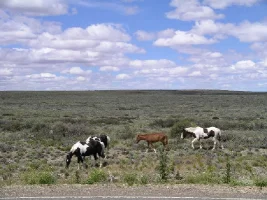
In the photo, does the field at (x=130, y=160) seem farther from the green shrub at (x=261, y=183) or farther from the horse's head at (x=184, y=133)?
the horse's head at (x=184, y=133)

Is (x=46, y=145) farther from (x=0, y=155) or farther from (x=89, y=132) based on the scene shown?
(x=89, y=132)

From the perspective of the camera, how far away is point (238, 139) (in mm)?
28281

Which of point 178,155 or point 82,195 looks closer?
point 82,195

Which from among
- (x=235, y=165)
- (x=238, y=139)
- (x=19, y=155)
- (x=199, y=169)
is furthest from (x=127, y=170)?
(x=238, y=139)

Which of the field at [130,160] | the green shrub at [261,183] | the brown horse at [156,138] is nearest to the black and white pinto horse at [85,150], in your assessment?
the field at [130,160]

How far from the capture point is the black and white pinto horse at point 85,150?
1905 cm

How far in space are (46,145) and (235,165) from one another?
12687mm

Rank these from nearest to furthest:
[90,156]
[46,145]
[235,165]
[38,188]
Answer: [38,188], [235,165], [90,156], [46,145]

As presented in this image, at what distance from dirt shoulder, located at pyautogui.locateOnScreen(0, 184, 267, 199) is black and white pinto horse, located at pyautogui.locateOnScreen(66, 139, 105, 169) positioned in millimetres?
7352

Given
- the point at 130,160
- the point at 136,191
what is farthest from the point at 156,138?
the point at 136,191

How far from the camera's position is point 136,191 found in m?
10.8

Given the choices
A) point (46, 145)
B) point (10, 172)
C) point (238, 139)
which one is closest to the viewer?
point (10, 172)

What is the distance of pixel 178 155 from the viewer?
2209 centimetres

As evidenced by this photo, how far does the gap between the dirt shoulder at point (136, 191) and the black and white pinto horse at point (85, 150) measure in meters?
7.35
